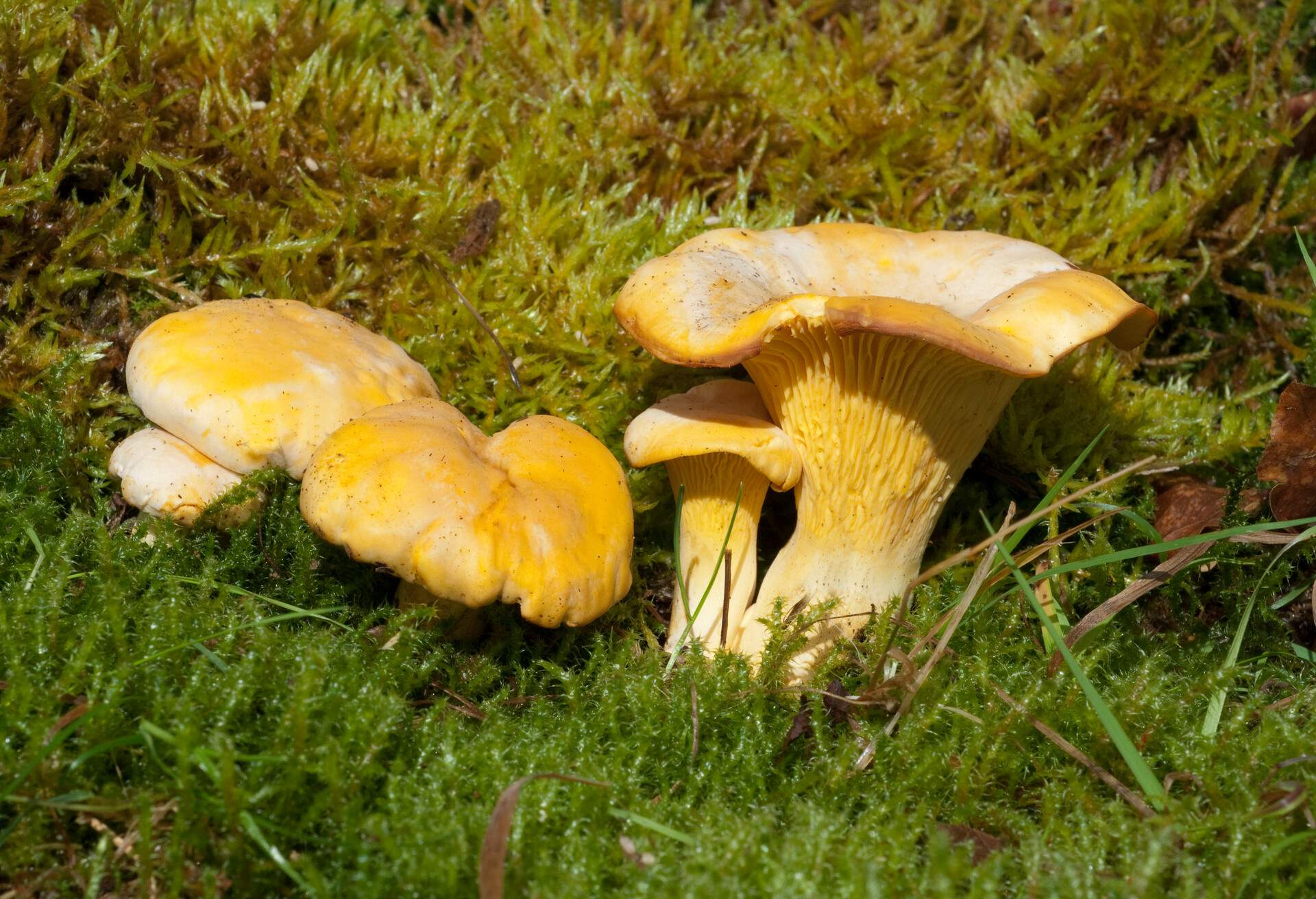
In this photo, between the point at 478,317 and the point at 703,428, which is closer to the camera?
the point at 703,428

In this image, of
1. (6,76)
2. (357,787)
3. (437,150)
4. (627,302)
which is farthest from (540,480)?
(6,76)

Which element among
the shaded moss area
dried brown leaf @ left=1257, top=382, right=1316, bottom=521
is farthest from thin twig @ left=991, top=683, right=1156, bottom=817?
dried brown leaf @ left=1257, top=382, right=1316, bottom=521

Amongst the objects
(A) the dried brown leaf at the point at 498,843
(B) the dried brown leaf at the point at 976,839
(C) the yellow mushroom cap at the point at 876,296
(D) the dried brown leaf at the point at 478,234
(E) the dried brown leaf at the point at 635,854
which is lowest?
(B) the dried brown leaf at the point at 976,839

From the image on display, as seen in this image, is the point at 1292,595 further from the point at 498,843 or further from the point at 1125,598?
the point at 498,843

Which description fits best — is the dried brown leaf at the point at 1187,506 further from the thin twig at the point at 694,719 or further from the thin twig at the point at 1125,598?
the thin twig at the point at 694,719

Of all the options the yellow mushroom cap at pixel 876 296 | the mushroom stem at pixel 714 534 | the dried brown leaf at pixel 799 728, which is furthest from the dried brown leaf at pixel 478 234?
the dried brown leaf at pixel 799 728

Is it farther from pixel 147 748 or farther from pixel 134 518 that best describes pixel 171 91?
pixel 147 748

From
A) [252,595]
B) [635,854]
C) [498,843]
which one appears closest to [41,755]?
[252,595]
